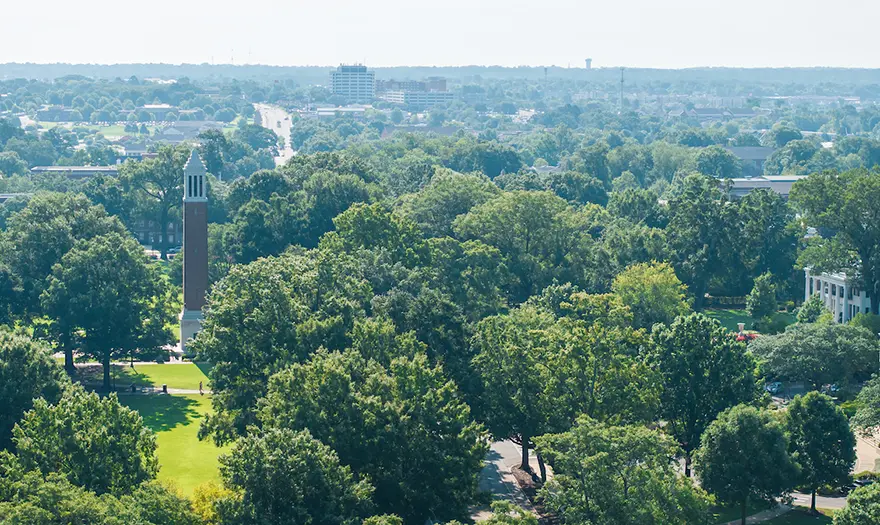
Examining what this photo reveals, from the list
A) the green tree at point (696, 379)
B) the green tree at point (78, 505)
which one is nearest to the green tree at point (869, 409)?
the green tree at point (696, 379)

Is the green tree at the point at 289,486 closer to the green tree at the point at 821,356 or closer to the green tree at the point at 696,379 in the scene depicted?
the green tree at the point at 696,379

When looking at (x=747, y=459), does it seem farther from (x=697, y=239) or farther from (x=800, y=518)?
(x=697, y=239)

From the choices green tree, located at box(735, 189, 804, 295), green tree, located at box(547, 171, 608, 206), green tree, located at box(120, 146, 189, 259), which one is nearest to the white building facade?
green tree, located at box(735, 189, 804, 295)

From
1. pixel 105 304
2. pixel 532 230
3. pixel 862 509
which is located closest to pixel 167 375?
pixel 105 304

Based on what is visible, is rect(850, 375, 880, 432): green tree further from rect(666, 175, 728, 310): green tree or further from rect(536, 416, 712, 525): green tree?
rect(666, 175, 728, 310): green tree

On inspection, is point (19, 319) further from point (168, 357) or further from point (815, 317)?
point (815, 317)

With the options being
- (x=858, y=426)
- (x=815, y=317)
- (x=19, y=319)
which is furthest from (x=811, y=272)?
(x=19, y=319)
